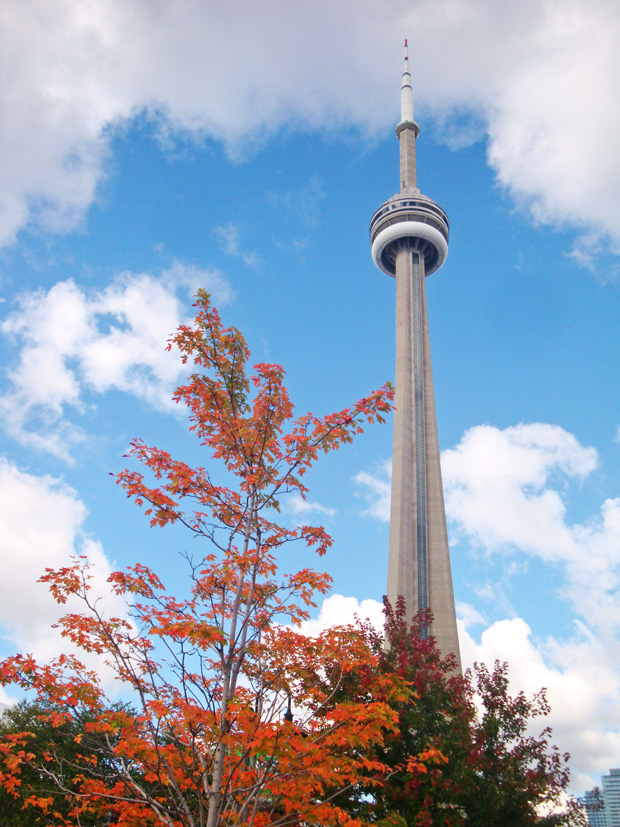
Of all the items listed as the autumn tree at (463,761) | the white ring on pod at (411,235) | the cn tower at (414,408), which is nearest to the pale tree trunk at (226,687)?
the autumn tree at (463,761)

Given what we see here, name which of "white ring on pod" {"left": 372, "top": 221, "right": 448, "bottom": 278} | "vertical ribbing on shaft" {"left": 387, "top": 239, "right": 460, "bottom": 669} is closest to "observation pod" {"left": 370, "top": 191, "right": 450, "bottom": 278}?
"white ring on pod" {"left": 372, "top": 221, "right": 448, "bottom": 278}

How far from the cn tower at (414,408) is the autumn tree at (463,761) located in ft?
127

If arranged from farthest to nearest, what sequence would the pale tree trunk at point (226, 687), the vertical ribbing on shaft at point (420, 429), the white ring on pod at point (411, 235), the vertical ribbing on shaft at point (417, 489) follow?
1. the white ring on pod at point (411, 235)
2. the vertical ribbing on shaft at point (420, 429)
3. the vertical ribbing on shaft at point (417, 489)
4. the pale tree trunk at point (226, 687)

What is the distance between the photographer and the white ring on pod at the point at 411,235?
8000 centimetres

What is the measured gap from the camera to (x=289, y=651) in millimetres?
9148

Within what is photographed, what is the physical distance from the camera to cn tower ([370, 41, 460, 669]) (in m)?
62.9

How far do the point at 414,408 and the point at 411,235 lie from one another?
905 inches

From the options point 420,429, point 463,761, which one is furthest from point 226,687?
point 420,429

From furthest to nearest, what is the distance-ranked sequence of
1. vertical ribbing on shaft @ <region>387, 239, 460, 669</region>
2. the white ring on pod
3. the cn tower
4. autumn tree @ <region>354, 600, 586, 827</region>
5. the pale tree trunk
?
the white ring on pod
the cn tower
vertical ribbing on shaft @ <region>387, 239, 460, 669</region>
autumn tree @ <region>354, 600, 586, 827</region>
the pale tree trunk

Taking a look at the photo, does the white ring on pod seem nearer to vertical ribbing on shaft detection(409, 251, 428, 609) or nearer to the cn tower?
the cn tower

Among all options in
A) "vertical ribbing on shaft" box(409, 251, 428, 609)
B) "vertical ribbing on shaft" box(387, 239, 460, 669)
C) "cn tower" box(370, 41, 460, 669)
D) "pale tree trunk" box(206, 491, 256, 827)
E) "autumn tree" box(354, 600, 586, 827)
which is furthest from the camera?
"vertical ribbing on shaft" box(409, 251, 428, 609)

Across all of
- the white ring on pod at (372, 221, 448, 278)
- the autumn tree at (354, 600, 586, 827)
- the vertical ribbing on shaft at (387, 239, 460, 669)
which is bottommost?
the autumn tree at (354, 600, 586, 827)

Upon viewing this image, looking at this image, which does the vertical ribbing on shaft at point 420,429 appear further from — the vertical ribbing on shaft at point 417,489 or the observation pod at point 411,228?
the observation pod at point 411,228

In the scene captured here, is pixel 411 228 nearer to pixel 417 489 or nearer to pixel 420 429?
pixel 420 429
